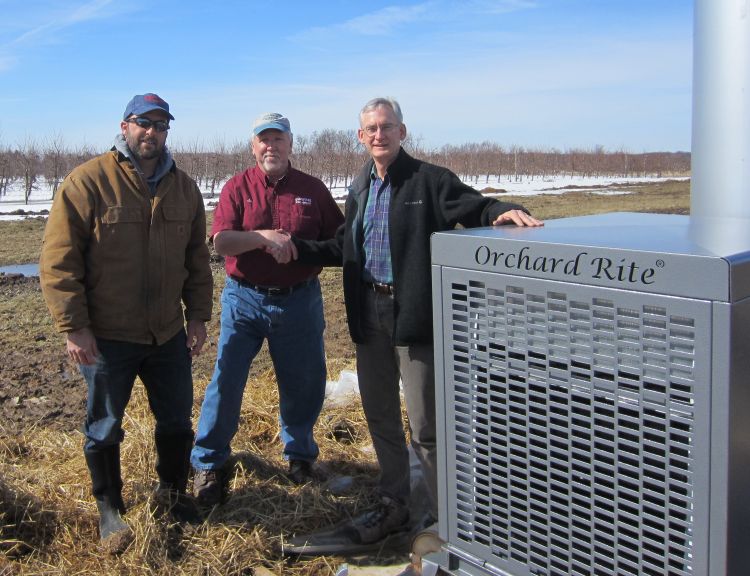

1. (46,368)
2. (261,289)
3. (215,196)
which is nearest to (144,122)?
(261,289)

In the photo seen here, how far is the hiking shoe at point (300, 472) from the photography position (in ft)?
13.1

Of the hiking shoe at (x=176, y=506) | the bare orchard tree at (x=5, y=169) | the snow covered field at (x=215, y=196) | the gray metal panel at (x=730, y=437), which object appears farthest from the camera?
the bare orchard tree at (x=5, y=169)

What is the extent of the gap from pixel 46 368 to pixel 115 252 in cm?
390

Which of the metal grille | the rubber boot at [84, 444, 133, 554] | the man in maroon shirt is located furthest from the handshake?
the metal grille

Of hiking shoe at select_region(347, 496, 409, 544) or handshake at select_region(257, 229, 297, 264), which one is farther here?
handshake at select_region(257, 229, 297, 264)

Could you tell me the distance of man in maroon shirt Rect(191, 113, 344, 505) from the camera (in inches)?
153

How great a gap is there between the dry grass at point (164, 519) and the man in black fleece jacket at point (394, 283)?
40 centimetres

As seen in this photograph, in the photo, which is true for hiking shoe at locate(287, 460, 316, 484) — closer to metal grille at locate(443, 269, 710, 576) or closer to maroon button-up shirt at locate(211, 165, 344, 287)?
maroon button-up shirt at locate(211, 165, 344, 287)

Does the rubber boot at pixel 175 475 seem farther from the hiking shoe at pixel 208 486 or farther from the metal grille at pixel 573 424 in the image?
the metal grille at pixel 573 424

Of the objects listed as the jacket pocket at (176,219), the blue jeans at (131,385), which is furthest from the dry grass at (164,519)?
the jacket pocket at (176,219)

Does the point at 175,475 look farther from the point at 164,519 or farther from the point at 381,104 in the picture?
the point at 381,104

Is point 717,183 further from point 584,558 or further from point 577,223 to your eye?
point 584,558

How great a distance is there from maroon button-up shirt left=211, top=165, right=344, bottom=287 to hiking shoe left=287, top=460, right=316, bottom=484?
98 centimetres

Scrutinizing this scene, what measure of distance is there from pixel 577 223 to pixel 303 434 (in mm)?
2362
